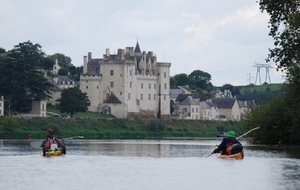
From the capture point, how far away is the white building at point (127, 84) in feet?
461

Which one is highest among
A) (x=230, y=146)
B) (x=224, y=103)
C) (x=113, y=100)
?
(x=224, y=103)

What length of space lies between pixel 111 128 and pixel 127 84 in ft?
59.9

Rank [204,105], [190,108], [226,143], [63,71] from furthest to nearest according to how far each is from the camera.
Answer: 1. [63,71]
2. [204,105]
3. [190,108]
4. [226,143]

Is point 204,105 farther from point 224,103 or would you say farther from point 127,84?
point 127,84

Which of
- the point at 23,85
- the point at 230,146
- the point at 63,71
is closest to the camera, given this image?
the point at 230,146

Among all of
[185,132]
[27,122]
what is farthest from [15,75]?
[185,132]

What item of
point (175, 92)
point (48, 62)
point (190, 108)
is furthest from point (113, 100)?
point (175, 92)

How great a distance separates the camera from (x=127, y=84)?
468 feet

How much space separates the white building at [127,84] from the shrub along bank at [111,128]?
6.95 m

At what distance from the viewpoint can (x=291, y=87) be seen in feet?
166

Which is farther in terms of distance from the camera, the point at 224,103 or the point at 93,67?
the point at 224,103

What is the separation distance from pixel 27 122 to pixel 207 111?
6207 cm

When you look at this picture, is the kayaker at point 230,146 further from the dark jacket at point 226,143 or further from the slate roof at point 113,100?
the slate roof at point 113,100

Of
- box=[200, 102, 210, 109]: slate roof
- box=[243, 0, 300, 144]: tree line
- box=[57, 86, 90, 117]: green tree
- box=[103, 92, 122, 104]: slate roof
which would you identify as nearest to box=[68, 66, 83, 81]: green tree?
box=[200, 102, 210, 109]: slate roof
